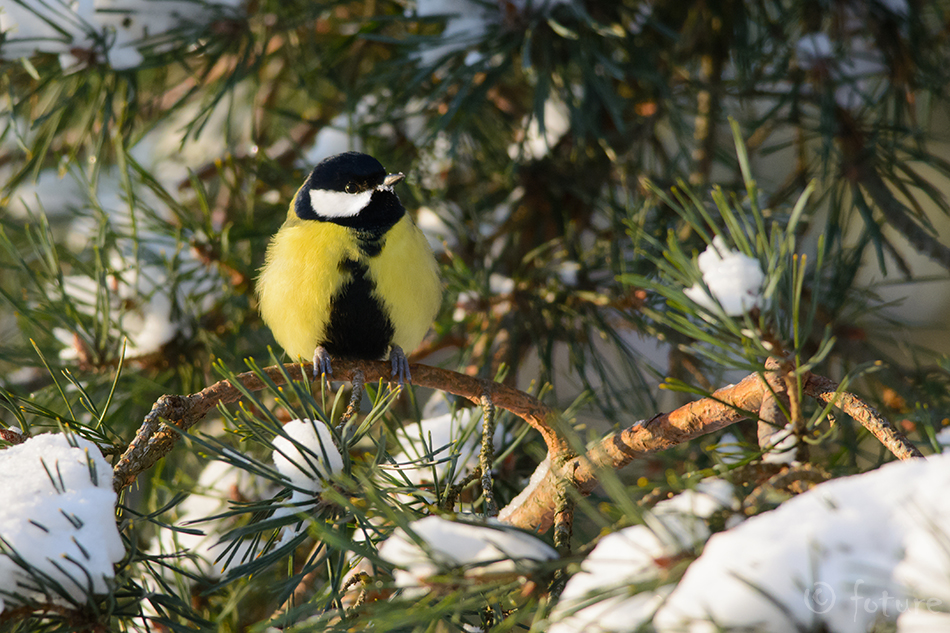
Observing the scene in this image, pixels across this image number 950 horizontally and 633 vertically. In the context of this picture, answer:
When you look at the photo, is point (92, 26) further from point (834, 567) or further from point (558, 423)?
point (834, 567)

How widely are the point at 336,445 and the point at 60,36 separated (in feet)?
3.50

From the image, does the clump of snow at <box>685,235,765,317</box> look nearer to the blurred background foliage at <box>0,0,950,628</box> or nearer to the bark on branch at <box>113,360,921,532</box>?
the bark on branch at <box>113,360,921,532</box>

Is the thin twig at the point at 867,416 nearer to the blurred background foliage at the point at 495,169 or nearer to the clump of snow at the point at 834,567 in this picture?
the clump of snow at the point at 834,567

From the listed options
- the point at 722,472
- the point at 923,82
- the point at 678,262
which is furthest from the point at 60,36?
the point at 923,82

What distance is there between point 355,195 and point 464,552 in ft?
3.17

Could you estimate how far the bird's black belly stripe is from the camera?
4.25 ft

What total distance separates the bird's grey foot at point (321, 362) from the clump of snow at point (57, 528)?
508 mm

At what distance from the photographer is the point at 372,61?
189cm

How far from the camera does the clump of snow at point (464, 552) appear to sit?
1.70 feet

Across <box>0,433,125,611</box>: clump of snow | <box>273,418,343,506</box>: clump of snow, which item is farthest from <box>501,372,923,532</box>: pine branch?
<box>0,433,125,611</box>: clump of snow

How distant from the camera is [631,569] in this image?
A: 0.48m

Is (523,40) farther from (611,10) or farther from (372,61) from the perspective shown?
(372,61)

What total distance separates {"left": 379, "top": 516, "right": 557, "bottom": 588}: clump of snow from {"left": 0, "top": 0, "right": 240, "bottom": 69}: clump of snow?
1206mm

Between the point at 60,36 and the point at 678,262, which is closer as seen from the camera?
the point at 678,262
